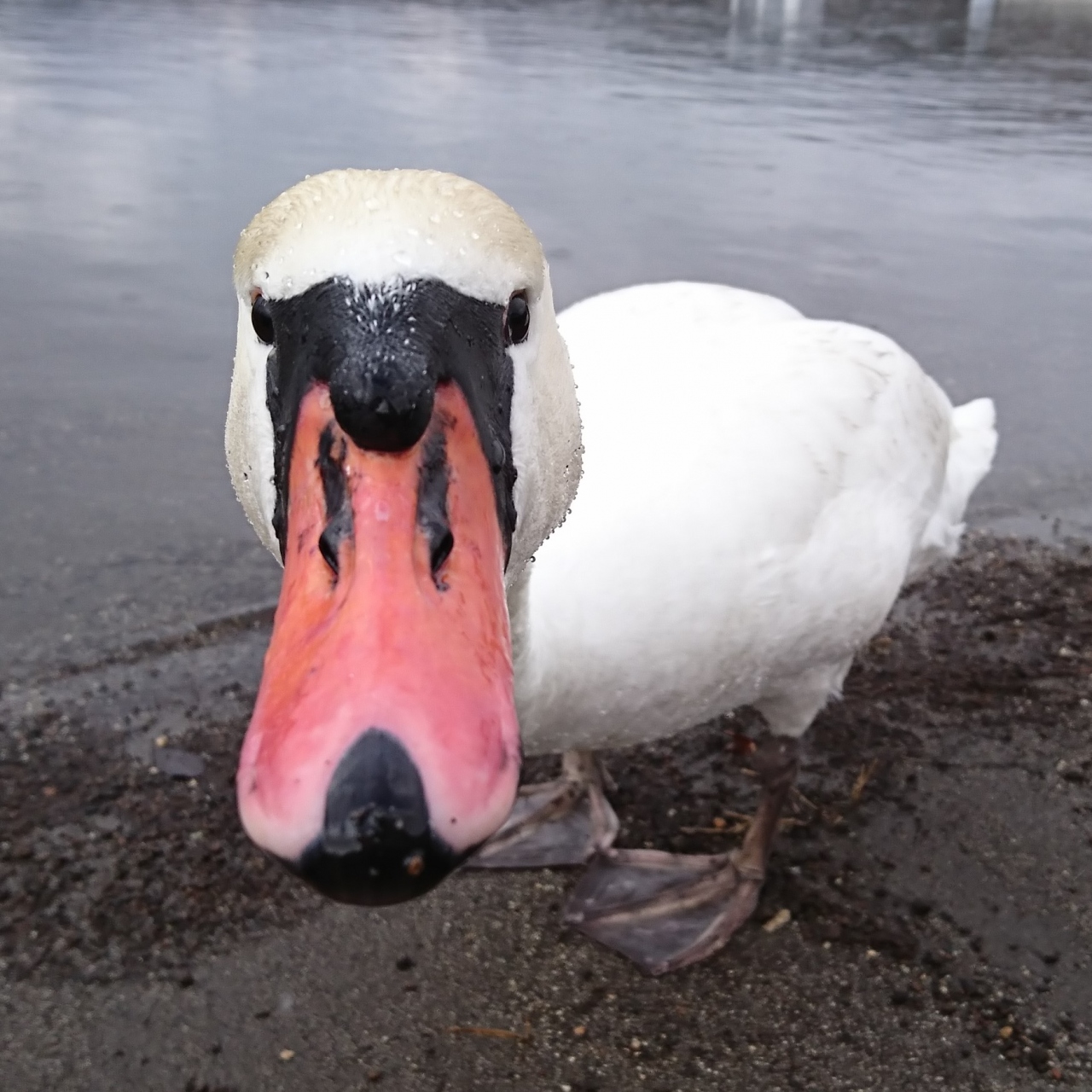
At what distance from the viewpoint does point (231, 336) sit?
666 centimetres

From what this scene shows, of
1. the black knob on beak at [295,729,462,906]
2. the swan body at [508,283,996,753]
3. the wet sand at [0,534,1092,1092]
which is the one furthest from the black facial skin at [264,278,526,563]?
the wet sand at [0,534,1092,1092]

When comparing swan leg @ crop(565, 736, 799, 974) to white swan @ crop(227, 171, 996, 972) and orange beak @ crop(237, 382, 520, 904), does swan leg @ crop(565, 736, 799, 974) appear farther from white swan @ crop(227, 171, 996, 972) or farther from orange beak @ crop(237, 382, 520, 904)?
orange beak @ crop(237, 382, 520, 904)

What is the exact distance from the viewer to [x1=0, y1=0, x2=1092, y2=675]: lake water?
507 centimetres

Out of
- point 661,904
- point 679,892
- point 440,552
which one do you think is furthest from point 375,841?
point 679,892

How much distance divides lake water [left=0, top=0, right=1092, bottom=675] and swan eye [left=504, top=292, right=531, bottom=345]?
276cm

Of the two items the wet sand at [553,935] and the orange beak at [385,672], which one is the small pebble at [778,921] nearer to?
the wet sand at [553,935]

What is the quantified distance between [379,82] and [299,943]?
13.4 meters

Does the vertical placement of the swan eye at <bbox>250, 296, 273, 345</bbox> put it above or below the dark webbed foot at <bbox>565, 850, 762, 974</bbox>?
above

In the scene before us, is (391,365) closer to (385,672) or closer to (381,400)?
(381,400)

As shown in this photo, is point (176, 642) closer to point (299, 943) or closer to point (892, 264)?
point (299, 943)

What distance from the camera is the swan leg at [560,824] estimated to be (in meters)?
3.38

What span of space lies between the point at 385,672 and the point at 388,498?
25 centimetres

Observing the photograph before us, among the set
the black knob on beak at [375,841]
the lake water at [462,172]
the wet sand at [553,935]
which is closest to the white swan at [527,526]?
the black knob on beak at [375,841]

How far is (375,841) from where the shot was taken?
47.1 inches
